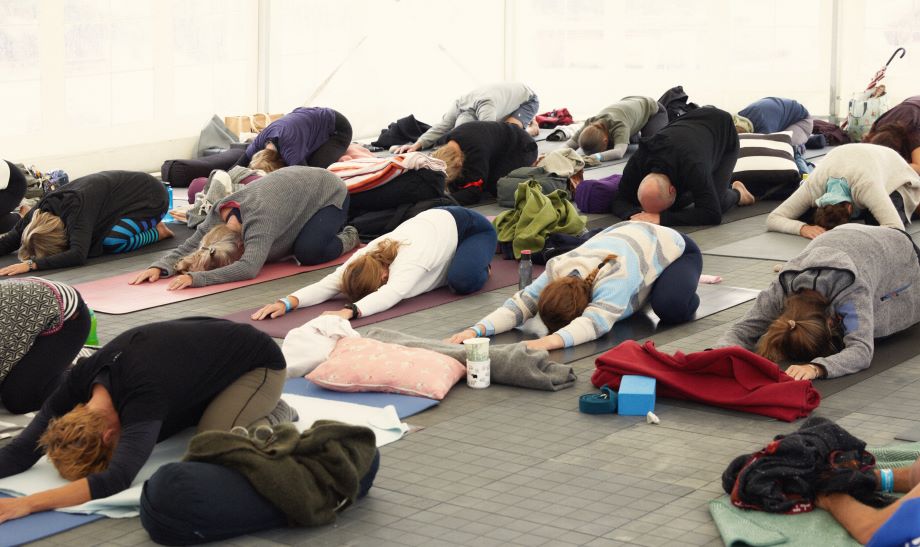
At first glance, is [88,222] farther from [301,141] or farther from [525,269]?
[525,269]

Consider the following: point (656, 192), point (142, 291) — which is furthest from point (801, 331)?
point (142, 291)

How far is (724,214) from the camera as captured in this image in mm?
9047

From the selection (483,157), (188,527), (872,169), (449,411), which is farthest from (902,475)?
(483,157)

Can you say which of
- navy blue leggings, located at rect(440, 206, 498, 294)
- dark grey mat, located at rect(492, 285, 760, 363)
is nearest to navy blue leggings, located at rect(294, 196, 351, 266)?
navy blue leggings, located at rect(440, 206, 498, 294)

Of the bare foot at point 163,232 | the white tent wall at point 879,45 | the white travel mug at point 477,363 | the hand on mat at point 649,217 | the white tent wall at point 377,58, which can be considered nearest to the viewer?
the white travel mug at point 477,363

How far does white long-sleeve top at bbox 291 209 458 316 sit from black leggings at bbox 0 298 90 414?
5.39 ft

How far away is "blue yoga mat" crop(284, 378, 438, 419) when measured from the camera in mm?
4980

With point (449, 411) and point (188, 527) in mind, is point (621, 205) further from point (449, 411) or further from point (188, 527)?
point (188, 527)

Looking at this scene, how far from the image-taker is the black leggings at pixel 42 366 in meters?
5.00

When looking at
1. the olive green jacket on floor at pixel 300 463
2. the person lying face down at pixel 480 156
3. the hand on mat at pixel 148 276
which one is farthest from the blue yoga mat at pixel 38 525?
the person lying face down at pixel 480 156

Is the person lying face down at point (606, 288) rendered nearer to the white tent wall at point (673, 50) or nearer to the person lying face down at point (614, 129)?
the person lying face down at point (614, 129)

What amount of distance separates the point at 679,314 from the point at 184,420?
258 centimetres

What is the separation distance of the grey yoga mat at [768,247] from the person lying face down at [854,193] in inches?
3.0

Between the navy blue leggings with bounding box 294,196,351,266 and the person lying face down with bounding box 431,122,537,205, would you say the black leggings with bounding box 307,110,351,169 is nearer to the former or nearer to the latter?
the person lying face down with bounding box 431,122,537,205
